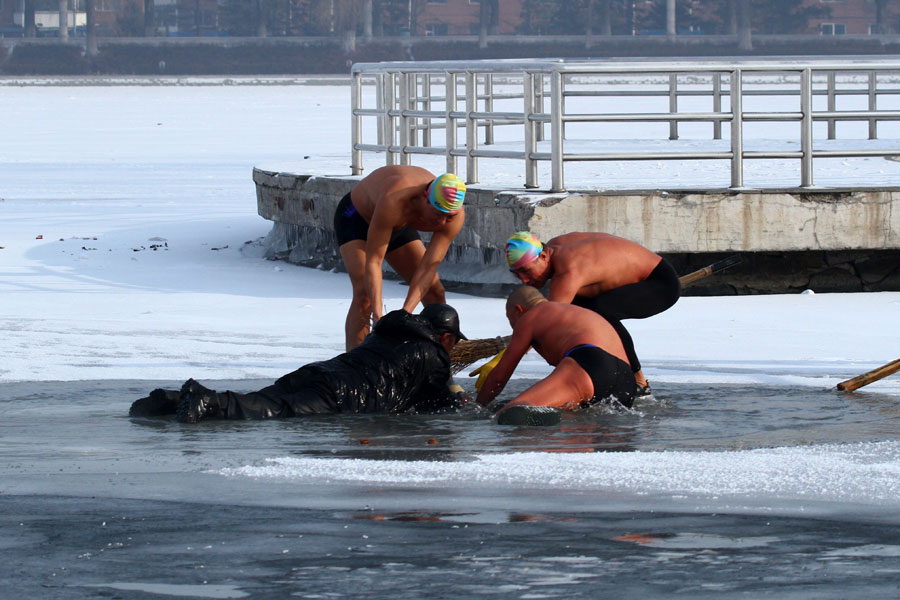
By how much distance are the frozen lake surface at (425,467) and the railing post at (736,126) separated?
0.94 m

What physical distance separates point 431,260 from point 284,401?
132 centimetres

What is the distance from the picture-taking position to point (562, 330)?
283 inches

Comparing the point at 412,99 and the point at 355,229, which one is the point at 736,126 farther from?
the point at 355,229

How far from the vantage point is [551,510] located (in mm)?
5070

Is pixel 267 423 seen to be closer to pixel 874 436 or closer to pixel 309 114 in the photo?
pixel 874 436

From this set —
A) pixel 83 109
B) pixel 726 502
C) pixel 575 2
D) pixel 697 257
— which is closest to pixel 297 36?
pixel 575 2

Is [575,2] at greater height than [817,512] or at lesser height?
greater

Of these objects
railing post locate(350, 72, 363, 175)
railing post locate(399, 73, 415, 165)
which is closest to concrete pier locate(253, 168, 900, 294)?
railing post locate(399, 73, 415, 165)

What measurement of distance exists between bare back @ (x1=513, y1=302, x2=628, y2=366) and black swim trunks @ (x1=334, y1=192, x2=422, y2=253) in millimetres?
1461

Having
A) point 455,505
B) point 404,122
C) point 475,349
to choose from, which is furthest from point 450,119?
point 455,505

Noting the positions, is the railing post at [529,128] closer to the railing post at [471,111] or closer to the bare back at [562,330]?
the railing post at [471,111]

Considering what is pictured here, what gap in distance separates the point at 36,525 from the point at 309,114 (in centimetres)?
3628

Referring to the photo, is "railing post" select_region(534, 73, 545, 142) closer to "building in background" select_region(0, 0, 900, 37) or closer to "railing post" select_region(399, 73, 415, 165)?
"railing post" select_region(399, 73, 415, 165)

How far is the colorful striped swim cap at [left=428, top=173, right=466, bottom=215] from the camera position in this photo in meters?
7.76
